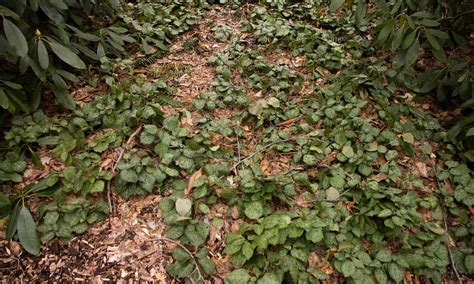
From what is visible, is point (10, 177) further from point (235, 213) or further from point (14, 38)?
point (235, 213)

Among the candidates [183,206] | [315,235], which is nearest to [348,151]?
[315,235]

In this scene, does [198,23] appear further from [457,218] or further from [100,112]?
[457,218]

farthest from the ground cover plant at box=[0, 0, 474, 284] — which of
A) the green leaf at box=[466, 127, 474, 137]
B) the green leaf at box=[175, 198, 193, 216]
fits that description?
the green leaf at box=[466, 127, 474, 137]

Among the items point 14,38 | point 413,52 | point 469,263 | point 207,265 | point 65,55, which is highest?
point 14,38

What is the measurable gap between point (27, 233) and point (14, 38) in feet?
3.37

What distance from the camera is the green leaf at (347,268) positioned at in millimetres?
1714

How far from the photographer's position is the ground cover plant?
1.79 meters

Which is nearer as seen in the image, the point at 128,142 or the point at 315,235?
the point at 315,235

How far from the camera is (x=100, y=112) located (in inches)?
91.5

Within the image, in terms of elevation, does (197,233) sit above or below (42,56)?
below

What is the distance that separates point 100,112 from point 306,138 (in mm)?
1418

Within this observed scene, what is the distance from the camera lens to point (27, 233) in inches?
69.5

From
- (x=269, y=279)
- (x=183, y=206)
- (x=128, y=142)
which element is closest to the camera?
(x=269, y=279)

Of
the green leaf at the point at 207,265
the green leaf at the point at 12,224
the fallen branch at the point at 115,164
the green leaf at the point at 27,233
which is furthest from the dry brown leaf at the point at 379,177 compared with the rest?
the green leaf at the point at 12,224
